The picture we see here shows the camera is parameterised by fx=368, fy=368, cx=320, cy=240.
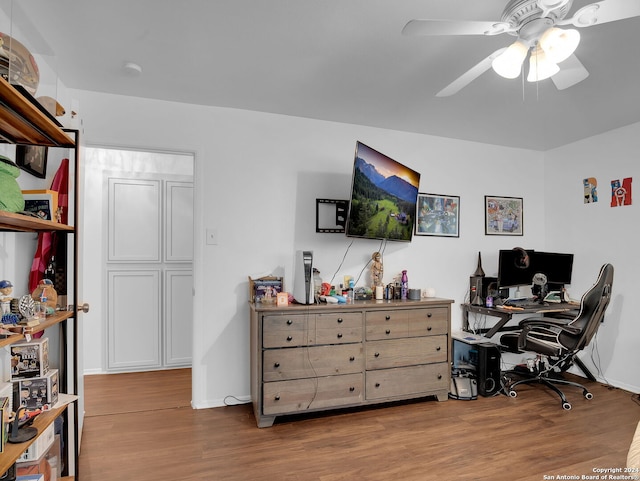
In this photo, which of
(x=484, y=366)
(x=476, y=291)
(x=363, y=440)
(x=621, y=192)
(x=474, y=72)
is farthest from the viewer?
(x=476, y=291)

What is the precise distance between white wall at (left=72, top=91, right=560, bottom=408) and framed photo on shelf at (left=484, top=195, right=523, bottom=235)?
737 mm

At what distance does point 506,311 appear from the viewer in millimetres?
3213

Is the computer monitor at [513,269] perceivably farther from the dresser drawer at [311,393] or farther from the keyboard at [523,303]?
the dresser drawer at [311,393]

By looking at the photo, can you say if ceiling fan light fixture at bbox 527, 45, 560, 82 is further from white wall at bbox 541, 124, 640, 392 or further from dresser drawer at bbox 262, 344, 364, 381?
white wall at bbox 541, 124, 640, 392

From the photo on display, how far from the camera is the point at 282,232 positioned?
3.13m

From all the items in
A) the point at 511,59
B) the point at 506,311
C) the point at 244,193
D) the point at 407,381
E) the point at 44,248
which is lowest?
the point at 407,381

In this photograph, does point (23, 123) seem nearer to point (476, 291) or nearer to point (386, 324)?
point (386, 324)

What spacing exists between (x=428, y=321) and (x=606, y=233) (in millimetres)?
2069

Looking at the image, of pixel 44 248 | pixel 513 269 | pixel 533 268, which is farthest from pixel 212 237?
pixel 533 268

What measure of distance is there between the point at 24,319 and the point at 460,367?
3.20m

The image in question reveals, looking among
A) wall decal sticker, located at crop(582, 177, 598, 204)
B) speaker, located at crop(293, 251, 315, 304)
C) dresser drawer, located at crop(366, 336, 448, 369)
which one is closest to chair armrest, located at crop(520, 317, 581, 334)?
dresser drawer, located at crop(366, 336, 448, 369)

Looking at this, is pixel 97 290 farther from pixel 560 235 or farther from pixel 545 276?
pixel 560 235

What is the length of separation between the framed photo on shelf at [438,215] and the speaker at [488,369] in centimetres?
114

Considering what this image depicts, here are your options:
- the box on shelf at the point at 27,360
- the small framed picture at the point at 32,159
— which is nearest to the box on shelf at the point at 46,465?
the box on shelf at the point at 27,360
